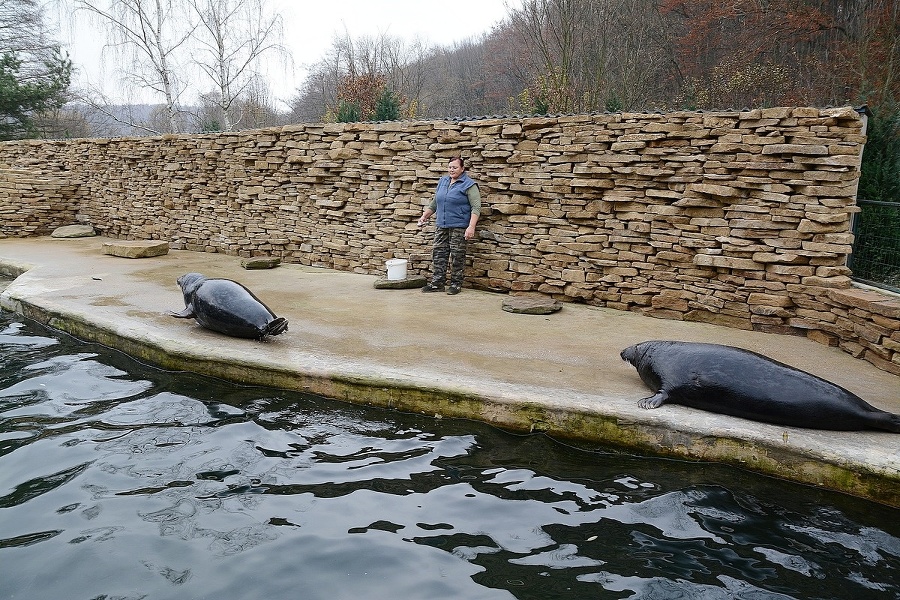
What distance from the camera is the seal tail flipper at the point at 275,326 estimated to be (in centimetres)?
572

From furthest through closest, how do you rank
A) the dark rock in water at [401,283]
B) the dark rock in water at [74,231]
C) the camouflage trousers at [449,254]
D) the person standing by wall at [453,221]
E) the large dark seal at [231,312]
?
the dark rock in water at [74,231]
the dark rock in water at [401,283]
the camouflage trousers at [449,254]
the person standing by wall at [453,221]
the large dark seal at [231,312]

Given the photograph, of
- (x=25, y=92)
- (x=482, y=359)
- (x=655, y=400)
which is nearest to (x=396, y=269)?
(x=482, y=359)

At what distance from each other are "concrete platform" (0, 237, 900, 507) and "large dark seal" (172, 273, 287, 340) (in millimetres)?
125

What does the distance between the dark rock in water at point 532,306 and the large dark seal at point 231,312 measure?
248 cm

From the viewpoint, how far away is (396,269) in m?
8.52

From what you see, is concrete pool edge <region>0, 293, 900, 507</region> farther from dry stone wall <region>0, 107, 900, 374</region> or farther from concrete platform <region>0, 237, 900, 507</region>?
dry stone wall <region>0, 107, 900, 374</region>

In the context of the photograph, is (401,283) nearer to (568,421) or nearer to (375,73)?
(568,421)

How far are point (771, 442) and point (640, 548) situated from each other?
117 centimetres

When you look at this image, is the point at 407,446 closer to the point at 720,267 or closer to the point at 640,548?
the point at 640,548

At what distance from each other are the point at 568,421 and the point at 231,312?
10.6 feet

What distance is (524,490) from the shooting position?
12.7 feet

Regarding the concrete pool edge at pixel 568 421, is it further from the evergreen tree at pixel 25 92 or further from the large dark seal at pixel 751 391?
the evergreen tree at pixel 25 92

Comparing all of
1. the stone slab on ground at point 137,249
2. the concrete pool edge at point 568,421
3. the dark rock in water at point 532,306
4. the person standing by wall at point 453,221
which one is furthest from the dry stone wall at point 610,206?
the concrete pool edge at point 568,421

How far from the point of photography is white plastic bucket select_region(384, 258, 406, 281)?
849 cm
